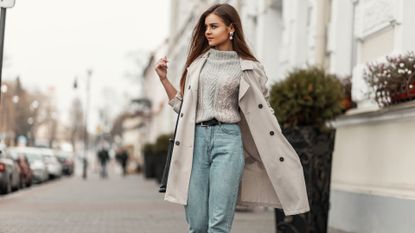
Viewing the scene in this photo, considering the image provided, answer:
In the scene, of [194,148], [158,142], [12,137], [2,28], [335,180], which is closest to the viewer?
[194,148]

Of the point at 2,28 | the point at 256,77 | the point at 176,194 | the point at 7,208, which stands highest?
the point at 2,28

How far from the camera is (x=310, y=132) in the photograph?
9.70 metres

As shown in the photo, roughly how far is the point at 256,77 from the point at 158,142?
1167 inches

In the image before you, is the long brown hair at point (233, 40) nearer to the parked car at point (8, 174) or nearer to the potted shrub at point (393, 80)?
the potted shrub at point (393, 80)

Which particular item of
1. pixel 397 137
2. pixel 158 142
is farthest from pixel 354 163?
pixel 158 142

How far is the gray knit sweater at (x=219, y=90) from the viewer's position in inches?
222

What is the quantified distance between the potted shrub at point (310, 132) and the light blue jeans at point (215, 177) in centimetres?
414

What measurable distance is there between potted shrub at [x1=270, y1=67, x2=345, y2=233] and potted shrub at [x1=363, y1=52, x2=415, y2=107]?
19.3 inches

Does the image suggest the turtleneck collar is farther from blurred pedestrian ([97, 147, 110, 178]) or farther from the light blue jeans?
blurred pedestrian ([97, 147, 110, 178])

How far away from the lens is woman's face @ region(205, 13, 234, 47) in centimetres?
577

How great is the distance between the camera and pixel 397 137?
31.4 feet

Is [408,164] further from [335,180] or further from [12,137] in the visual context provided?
[12,137]

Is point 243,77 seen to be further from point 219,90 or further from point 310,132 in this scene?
point 310,132

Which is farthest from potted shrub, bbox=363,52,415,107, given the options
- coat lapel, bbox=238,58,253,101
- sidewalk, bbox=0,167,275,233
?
coat lapel, bbox=238,58,253,101
